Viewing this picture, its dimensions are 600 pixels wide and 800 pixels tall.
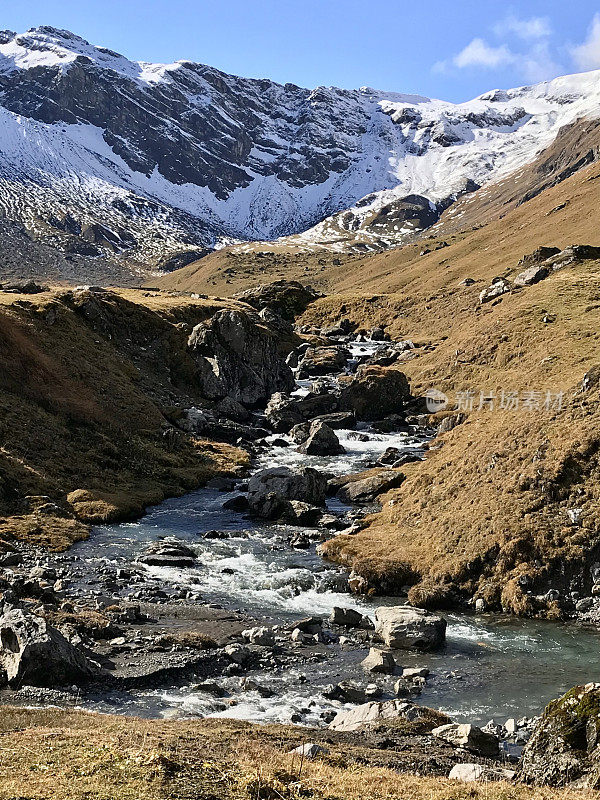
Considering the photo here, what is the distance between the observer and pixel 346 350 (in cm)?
12031

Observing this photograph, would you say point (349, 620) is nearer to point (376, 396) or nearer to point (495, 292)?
point (376, 396)

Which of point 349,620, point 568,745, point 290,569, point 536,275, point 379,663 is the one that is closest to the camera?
point 568,745

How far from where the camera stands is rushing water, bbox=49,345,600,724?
24234mm

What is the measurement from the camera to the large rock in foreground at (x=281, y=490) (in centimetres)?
5069

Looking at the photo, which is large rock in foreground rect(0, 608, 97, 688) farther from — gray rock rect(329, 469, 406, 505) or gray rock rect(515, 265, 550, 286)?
gray rock rect(515, 265, 550, 286)

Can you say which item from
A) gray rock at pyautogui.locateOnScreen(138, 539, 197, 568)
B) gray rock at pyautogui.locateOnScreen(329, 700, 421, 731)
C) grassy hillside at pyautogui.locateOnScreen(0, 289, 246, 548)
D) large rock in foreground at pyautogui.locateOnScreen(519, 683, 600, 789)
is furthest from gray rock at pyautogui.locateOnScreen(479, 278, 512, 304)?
large rock in foreground at pyautogui.locateOnScreen(519, 683, 600, 789)

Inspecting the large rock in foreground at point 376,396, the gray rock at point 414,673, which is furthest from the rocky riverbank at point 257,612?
the large rock in foreground at point 376,396

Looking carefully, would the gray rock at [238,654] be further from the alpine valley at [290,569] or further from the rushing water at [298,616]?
the rushing water at [298,616]

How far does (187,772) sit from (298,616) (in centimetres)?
1923

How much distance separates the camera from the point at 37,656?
78.6ft

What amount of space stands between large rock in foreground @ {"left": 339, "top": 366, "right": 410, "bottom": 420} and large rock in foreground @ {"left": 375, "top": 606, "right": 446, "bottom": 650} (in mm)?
50203

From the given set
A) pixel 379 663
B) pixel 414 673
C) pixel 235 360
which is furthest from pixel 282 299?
pixel 414 673

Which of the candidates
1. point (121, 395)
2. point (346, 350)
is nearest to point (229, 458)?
point (121, 395)

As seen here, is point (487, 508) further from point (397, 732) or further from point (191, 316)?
point (191, 316)
